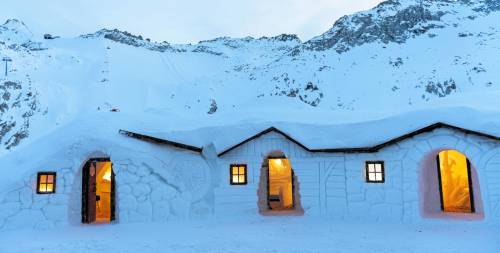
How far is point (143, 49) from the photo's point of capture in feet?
266

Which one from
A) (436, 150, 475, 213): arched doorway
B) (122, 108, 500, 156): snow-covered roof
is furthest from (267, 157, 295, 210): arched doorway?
(436, 150, 475, 213): arched doorway

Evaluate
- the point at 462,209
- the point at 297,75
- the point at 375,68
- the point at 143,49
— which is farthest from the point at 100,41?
the point at 462,209

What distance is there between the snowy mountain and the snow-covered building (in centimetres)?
2162

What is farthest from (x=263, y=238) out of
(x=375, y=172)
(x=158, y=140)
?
(x=158, y=140)

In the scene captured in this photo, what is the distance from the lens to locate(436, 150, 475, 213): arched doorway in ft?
45.6

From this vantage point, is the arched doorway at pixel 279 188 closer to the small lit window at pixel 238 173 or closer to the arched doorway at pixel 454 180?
the small lit window at pixel 238 173

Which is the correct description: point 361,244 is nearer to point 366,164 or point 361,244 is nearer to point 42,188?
point 366,164

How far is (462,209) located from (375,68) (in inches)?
1830

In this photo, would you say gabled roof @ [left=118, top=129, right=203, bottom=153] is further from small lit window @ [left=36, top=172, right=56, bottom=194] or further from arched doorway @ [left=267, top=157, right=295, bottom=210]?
arched doorway @ [left=267, top=157, right=295, bottom=210]

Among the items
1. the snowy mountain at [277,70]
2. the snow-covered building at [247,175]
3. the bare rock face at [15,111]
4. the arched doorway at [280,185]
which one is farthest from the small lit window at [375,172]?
the bare rock face at [15,111]

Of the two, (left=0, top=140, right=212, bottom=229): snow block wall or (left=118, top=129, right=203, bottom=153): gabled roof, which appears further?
(left=118, top=129, right=203, bottom=153): gabled roof

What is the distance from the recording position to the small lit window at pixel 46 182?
482 inches

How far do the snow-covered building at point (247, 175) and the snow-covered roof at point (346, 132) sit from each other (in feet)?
0.14

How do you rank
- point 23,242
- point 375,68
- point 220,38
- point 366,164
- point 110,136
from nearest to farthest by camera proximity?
point 23,242 → point 366,164 → point 110,136 → point 375,68 → point 220,38
